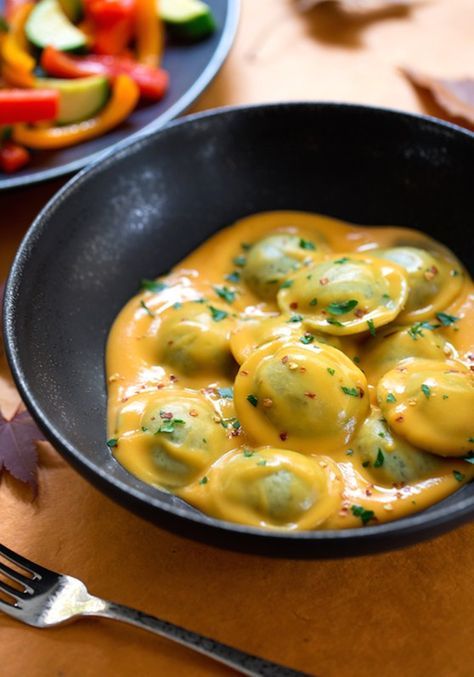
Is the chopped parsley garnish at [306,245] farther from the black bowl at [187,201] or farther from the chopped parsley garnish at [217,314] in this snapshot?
the chopped parsley garnish at [217,314]

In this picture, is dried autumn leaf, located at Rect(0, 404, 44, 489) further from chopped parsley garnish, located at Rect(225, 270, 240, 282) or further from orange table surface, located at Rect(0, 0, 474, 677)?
chopped parsley garnish, located at Rect(225, 270, 240, 282)

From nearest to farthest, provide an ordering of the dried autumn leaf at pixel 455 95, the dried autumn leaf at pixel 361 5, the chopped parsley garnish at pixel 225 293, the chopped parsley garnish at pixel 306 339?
the chopped parsley garnish at pixel 306 339, the chopped parsley garnish at pixel 225 293, the dried autumn leaf at pixel 455 95, the dried autumn leaf at pixel 361 5

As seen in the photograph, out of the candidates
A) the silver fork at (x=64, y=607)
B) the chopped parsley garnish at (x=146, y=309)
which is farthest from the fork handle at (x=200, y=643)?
the chopped parsley garnish at (x=146, y=309)

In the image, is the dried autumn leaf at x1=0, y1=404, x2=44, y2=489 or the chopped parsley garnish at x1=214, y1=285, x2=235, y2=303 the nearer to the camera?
the dried autumn leaf at x1=0, y1=404, x2=44, y2=489

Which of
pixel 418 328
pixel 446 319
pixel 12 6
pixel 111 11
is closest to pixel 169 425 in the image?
pixel 418 328

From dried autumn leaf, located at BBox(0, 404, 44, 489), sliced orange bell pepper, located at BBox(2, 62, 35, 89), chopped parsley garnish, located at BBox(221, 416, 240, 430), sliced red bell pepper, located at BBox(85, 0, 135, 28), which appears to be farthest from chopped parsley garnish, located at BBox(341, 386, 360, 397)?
sliced red bell pepper, located at BBox(85, 0, 135, 28)

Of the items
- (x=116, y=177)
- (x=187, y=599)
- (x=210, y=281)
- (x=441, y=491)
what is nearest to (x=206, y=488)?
(x=187, y=599)

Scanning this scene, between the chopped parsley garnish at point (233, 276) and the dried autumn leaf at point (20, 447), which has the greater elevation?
the chopped parsley garnish at point (233, 276)
